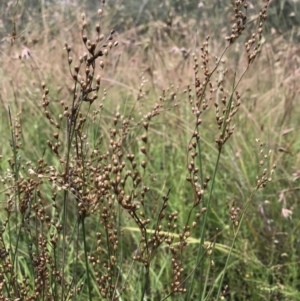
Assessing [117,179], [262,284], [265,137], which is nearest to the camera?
[117,179]

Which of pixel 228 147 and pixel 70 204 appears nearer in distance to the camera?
pixel 70 204

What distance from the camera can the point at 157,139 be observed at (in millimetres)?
2854

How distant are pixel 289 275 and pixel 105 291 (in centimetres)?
91

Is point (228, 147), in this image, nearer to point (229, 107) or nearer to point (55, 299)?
point (229, 107)

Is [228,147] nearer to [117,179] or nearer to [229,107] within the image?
[229,107]

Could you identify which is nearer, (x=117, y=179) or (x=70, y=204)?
(x=117, y=179)

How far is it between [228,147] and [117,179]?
5.53ft

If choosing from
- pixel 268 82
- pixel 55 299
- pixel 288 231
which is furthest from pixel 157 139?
pixel 55 299

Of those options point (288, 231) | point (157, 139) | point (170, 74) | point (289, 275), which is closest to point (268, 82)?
point (170, 74)

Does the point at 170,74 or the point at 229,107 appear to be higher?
the point at 229,107

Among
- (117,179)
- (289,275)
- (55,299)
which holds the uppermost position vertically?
(117,179)

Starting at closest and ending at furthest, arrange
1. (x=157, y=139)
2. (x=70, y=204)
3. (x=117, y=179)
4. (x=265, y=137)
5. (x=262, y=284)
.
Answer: (x=117, y=179)
(x=262, y=284)
(x=70, y=204)
(x=265, y=137)
(x=157, y=139)

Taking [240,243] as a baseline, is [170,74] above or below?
above

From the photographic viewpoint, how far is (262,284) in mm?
1738
